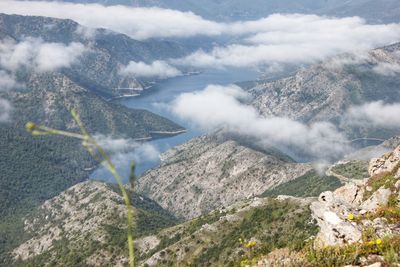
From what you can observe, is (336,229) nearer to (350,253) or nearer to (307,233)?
(350,253)

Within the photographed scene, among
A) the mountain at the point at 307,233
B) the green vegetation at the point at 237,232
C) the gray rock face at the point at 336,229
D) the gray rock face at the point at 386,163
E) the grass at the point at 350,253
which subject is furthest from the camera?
the green vegetation at the point at 237,232

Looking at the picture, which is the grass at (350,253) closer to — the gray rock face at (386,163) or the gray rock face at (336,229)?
the gray rock face at (336,229)

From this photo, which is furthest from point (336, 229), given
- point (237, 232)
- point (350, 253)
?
point (237, 232)

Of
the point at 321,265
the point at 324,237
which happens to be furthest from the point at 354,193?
the point at 321,265

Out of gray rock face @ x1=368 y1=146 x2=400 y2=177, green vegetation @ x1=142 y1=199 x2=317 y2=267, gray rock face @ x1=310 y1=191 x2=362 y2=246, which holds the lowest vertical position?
green vegetation @ x1=142 y1=199 x2=317 y2=267

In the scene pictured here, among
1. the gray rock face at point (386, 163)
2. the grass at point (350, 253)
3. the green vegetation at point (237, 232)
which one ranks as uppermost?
the grass at point (350, 253)

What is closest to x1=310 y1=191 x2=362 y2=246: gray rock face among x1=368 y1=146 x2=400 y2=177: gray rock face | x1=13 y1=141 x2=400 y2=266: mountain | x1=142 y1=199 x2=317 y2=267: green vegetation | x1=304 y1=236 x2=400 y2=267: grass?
x1=13 y1=141 x2=400 y2=266: mountain

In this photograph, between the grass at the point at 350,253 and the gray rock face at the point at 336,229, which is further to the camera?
the gray rock face at the point at 336,229

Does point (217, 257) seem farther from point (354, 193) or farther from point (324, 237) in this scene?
point (324, 237)

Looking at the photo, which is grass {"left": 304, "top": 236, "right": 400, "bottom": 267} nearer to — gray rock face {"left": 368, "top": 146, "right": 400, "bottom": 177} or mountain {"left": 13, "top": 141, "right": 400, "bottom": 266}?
mountain {"left": 13, "top": 141, "right": 400, "bottom": 266}

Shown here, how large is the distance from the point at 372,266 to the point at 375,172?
310ft

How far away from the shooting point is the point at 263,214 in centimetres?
17175

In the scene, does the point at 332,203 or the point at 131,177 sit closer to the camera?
the point at 131,177

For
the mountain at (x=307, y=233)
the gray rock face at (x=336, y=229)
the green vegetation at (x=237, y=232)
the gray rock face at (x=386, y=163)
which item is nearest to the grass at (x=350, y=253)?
the mountain at (x=307, y=233)
